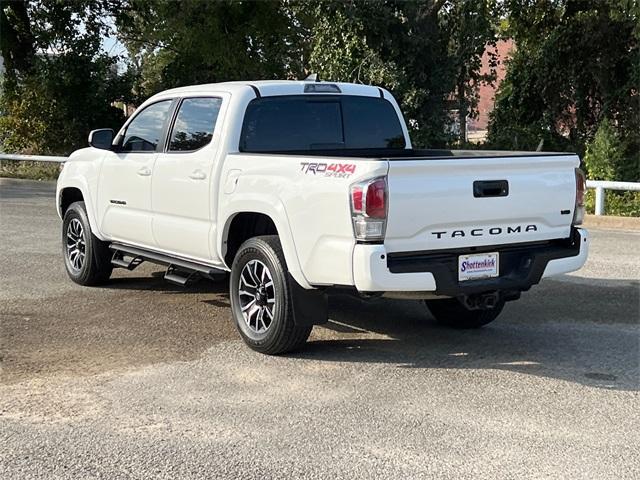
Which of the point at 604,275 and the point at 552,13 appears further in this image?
the point at 552,13

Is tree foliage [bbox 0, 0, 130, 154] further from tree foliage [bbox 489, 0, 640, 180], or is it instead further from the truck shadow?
the truck shadow

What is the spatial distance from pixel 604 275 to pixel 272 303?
4760mm

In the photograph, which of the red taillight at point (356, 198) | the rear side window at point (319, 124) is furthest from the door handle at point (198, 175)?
the red taillight at point (356, 198)

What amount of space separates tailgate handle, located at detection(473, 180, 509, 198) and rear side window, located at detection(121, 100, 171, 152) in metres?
3.07

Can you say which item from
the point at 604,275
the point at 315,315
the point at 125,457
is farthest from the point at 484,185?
the point at 604,275

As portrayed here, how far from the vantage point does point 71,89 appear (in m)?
23.7

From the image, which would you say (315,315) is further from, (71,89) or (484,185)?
(71,89)

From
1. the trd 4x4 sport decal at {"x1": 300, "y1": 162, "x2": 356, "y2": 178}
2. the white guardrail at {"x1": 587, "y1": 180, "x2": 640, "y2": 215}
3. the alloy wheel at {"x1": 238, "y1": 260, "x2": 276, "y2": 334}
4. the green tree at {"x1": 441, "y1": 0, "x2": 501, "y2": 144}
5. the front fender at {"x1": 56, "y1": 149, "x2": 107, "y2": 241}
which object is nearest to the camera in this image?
the trd 4x4 sport decal at {"x1": 300, "y1": 162, "x2": 356, "y2": 178}

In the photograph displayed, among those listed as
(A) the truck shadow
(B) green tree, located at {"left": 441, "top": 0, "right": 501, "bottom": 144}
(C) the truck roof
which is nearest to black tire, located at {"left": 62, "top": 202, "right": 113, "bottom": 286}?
(C) the truck roof

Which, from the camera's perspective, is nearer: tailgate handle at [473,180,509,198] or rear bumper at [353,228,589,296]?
rear bumper at [353,228,589,296]

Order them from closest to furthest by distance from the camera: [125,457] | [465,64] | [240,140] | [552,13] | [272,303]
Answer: [125,457] < [272,303] < [240,140] < [465,64] < [552,13]

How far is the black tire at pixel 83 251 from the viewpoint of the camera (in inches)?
318

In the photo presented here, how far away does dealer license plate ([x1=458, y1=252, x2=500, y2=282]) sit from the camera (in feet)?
17.8

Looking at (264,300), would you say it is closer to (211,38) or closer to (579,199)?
(579,199)
